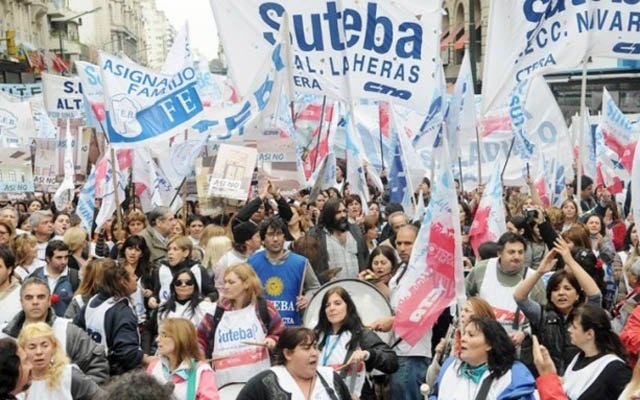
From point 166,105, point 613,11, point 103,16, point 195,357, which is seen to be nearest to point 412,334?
point 195,357

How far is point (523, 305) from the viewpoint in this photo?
599 cm

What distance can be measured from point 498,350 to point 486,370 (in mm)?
99

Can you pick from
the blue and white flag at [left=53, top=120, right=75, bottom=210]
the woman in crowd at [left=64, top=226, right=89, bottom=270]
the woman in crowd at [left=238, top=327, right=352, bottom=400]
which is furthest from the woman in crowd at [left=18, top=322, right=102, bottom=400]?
the blue and white flag at [left=53, top=120, right=75, bottom=210]

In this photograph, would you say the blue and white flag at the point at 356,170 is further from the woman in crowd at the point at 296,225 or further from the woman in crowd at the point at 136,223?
the woman in crowd at the point at 136,223

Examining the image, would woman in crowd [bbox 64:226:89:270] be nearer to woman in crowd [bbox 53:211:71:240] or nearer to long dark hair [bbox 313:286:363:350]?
woman in crowd [bbox 53:211:71:240]

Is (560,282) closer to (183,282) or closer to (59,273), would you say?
(183,282)

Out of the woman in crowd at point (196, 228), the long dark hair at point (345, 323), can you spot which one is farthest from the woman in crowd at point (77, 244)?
the long dark hair at point (345, 323)

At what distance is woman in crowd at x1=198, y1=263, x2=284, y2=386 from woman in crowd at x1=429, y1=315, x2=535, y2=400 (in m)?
1.35

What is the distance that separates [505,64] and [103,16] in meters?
95.2

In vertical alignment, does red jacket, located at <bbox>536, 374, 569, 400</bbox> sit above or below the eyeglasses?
below

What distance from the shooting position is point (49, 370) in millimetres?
4770

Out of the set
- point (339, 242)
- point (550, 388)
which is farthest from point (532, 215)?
point (550, 388)

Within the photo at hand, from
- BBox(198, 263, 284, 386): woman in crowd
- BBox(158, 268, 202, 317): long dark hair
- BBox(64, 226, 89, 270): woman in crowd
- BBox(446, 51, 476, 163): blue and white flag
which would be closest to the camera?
BBox(198, 263, 284, 386): woman in crowd

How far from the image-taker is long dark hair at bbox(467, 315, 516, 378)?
4523 mm
